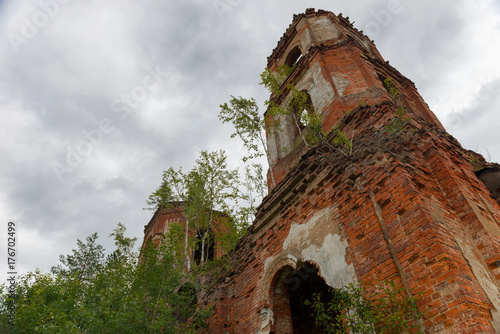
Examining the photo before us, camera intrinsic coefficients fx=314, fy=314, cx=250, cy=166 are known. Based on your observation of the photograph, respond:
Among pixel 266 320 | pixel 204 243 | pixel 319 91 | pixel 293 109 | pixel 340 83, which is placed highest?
pixel 293 109

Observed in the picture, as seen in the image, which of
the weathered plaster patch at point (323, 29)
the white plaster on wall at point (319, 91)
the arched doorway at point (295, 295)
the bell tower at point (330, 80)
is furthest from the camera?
the weathered plaster patch at point (323, 29)

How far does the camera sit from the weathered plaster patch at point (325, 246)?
470 cm

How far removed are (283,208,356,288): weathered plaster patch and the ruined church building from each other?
0.02 metres

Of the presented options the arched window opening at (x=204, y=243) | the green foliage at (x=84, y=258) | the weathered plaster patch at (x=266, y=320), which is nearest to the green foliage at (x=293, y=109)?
the weathered plaster patch at (x=266, y=320)

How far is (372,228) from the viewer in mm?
4402

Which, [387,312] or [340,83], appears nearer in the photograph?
[387,312]

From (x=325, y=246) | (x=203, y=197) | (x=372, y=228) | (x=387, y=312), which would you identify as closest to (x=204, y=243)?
(x=203, y=197)

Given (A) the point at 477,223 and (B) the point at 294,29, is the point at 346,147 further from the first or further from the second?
(B) the point at 294,29

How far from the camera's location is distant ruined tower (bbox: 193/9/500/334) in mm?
3473

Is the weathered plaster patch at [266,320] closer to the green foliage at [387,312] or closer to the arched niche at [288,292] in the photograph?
the arched niche at [288,292]

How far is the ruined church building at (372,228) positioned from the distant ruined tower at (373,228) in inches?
0.6

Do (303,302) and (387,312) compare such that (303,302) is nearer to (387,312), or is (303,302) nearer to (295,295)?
(295,295)

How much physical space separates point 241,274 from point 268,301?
56.4 inches

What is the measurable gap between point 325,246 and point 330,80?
225 inches
